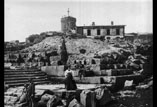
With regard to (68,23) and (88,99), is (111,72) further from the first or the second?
(68,23)

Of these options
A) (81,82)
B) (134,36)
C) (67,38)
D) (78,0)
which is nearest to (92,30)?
(134,36)

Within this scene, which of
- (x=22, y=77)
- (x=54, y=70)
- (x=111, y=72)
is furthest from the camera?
(x=54, y=70)

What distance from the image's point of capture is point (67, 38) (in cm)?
3544

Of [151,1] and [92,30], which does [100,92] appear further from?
[92,30]

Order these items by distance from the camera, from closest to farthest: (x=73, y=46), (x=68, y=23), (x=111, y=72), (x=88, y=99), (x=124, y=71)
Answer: (x=88, y=99)
(x=111, y=72)
(x=124, y=71)
(x=73, y=46)
(x=68, y=23)

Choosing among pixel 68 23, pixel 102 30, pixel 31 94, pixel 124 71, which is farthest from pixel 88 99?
pixel 68 23

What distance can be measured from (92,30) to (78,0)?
136 feet

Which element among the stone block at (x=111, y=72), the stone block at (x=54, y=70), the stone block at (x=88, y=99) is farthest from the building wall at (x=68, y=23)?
the stone block at (x=88, y=99)

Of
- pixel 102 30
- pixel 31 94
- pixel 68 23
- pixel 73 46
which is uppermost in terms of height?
pixel 68 23

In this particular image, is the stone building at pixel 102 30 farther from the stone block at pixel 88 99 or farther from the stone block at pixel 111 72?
the stone block at pixel 88 99

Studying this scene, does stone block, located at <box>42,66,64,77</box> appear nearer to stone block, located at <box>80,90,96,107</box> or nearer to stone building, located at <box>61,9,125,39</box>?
stone block, located at <box>80,90,96,107</box>

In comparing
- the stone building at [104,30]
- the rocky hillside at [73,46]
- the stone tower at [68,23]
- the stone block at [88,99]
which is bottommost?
the stone block at [88,99]

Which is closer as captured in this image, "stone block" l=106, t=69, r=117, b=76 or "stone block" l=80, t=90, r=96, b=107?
"stone block" l=80, t=90, r=96, b=107

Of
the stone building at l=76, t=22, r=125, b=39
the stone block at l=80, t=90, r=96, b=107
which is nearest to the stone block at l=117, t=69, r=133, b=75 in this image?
the stone block at l=80, t=90, r=96, b=107
